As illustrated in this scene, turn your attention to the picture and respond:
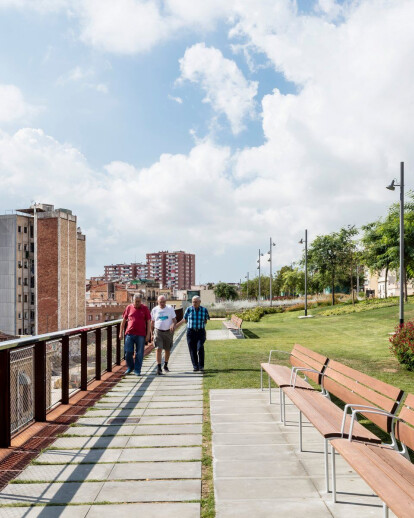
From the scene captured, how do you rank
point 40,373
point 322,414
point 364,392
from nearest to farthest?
point 322,414 < point 364,392 < point 40,373

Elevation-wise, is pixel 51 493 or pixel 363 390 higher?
pixel 363 390

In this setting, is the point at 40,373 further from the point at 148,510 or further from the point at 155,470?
the point at 148,510

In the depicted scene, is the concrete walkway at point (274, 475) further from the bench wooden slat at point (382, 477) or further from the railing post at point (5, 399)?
the railing post at point (5, 399)

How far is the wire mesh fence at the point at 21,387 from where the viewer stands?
18.8 ft

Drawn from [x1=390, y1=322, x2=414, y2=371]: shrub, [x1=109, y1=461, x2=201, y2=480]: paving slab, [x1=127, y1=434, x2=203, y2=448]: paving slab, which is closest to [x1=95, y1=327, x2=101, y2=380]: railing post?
[x1=127, y1=434, x2=203, y2=448]: paving slab

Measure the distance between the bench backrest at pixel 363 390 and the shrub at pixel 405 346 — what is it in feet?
20.8

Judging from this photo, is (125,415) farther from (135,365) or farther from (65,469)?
(135,365)

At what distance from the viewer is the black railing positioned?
18.2 feet

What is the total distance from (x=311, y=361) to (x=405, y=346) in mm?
5832

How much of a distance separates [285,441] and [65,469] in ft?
7.79

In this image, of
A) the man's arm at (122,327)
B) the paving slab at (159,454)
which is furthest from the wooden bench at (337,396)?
the man's arm at (122,327)

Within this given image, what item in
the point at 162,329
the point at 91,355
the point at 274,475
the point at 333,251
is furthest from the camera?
the point at 333,251

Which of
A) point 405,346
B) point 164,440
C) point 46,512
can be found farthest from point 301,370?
point 405,346

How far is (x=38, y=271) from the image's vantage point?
89.8 m
